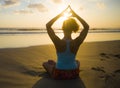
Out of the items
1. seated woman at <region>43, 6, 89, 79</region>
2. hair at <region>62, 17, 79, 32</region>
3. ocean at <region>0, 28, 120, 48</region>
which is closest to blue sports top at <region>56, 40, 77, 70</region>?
seated woman at <region>43, 6, 89, 79</region>

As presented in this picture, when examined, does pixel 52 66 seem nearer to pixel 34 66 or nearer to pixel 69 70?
pixel 69 70

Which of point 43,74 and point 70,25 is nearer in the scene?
point 70,25

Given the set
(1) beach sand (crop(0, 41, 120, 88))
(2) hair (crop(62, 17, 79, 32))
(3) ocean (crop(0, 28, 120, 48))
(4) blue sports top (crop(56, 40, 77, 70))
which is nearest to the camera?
(1) beach sand (crop(0, 41, 120, 88))

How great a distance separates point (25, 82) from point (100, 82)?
1.55 metres

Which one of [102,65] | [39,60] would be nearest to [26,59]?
[39,60]

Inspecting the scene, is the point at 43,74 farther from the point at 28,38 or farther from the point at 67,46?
the point at 28,38

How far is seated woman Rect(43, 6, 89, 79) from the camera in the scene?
5.46 meters

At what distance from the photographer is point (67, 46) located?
18.1ft

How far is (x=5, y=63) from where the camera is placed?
734cm

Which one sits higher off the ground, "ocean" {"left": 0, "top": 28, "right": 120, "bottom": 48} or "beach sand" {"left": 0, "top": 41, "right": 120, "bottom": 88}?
"beach sand" {"left": 0, "top": 41, "right": 120, "bottom": 88}

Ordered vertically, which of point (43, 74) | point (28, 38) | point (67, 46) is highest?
point (67, 46)

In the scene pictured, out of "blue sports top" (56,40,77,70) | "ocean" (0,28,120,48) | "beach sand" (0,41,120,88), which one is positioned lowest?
"ocean" (0,28,120,48)

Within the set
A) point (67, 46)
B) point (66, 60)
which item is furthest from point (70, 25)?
point (66, 60)

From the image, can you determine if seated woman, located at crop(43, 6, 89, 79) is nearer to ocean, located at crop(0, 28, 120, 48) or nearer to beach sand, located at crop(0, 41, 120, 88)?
beach sand, located at crop(0, 41, 120, 88)
